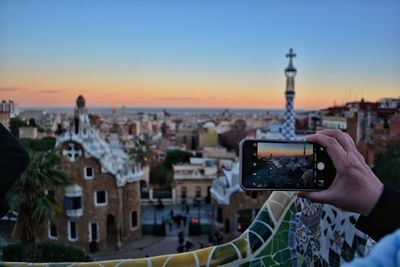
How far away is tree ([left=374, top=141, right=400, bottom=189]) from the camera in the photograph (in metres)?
14.4

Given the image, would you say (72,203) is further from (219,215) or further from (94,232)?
(219,215)

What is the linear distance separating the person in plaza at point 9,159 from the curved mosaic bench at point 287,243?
1.31 metres

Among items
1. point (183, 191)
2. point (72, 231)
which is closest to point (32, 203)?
point (72, 231)

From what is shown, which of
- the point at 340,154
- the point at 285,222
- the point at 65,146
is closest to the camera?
the point at 340,154

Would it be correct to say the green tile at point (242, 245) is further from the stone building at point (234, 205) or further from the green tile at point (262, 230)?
the stone building at point (234, 205)

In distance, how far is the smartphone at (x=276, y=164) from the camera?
1.37m

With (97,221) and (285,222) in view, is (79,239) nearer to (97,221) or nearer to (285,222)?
(97,221)

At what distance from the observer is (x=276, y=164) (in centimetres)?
141

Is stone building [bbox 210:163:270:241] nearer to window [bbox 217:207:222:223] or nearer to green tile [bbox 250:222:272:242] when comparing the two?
window [bbox 217:207:222:223]

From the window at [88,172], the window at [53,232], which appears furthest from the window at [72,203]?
the window at [53,232]

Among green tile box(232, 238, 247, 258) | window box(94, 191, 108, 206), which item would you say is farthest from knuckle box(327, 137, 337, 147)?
window box(94, 191, 108, 206)

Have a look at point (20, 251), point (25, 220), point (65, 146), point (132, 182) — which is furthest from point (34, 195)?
point (132, 182)

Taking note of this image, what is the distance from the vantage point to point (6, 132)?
127cm

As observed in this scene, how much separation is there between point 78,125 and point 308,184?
12.8 m
